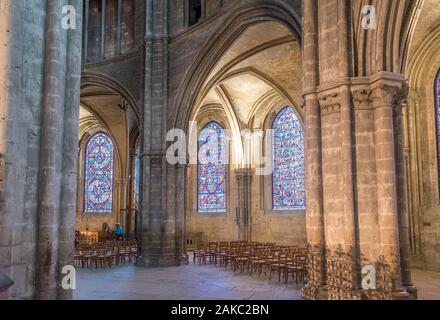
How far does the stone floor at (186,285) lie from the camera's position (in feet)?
34.8

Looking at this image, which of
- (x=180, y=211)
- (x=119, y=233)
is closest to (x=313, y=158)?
(x=180, y=211)

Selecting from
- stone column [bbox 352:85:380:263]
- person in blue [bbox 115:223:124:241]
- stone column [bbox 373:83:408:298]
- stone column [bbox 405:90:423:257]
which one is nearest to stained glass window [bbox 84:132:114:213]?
person in blue [bbox 115:223:124:241]

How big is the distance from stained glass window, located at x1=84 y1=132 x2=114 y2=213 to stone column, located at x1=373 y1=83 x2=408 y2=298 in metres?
22.4

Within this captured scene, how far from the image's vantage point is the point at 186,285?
40.1 ft

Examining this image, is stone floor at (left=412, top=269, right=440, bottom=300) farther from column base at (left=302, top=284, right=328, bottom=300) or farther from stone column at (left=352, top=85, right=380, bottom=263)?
column base at (left=302, top=284, right=328, bottom=300)

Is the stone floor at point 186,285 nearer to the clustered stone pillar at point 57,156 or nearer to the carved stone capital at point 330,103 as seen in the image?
the clustered stone pillar at point 57,156

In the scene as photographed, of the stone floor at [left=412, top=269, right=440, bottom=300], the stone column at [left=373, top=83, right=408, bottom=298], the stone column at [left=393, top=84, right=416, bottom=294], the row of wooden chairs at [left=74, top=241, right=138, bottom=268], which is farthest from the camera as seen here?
the row of wooden chairs at [left=74, top=241, right=138, bottom=268]

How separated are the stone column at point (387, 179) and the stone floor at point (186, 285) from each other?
1.85 metres

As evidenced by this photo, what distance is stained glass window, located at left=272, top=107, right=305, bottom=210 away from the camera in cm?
2253

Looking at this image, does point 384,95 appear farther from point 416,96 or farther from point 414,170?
point 416,96

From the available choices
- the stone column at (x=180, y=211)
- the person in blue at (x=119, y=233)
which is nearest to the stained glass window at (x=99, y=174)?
the person in blue at (x=119, y=233)

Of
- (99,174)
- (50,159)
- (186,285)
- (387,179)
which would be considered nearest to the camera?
(50,159)

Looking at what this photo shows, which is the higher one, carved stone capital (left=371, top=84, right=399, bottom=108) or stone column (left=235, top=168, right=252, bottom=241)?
carved stone capital (left=371, top=84, right=399, bottom=108)

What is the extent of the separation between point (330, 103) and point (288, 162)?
13054 mm
